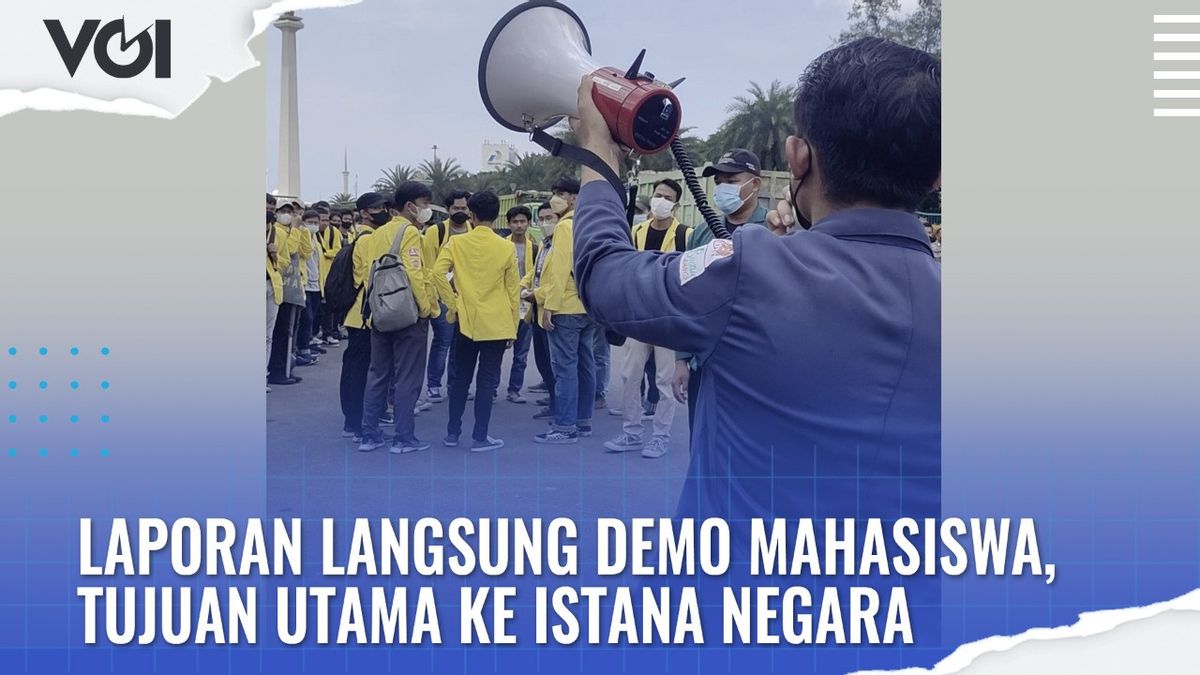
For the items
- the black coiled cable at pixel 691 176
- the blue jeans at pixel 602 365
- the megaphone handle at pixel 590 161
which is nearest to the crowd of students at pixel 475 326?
the blue jeans at pixel 602 365

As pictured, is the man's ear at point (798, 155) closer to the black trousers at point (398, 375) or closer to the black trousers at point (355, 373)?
the black trousers at point (398, 375)

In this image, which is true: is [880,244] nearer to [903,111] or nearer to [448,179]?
[903,111]

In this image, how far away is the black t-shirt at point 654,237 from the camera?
677 centimetres

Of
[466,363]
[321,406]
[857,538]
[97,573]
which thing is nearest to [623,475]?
[466,363]

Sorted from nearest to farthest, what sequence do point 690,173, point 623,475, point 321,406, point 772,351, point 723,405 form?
point 772,351, point 723,405, point 690,173, point 623,475, point 321,406

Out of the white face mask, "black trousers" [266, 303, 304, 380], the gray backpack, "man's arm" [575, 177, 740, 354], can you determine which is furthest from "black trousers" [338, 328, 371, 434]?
"man's arm" [575, 177, 740, 354]

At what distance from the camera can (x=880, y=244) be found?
161cm

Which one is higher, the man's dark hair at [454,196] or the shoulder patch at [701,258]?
the man's dark hair at [454,196]

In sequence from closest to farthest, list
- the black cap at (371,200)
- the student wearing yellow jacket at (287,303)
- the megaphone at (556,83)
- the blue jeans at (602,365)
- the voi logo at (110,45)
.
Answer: the megaphone at (556,83) < the voi logo at (110,45) < the black cap at (371,200) < the blue jeans at (602,365) < the student wearing yellow jacket at (287,303)

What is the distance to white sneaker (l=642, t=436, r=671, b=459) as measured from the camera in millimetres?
6566

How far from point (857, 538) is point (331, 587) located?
1.24 meters

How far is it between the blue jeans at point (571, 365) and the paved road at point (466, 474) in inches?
8.6

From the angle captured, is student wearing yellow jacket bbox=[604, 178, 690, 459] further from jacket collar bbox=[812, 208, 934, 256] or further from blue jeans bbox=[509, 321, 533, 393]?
jacket collar bbox=[812, 208, 934, 256]

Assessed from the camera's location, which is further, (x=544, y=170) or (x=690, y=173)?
(x=544, y=170)
